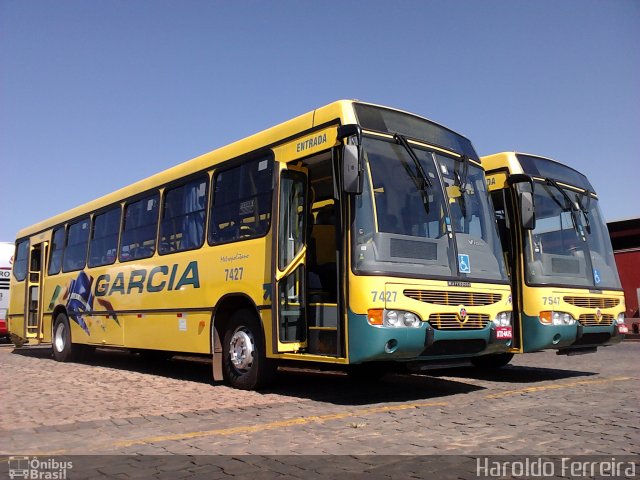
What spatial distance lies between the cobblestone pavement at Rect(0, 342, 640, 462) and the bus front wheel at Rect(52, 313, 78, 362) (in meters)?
2.80

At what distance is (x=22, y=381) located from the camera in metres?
9.98

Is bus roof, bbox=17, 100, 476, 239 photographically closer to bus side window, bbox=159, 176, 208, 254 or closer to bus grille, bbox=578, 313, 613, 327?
bus side window, bbox=159, 176, 208, 254

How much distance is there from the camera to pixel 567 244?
30.8 ft

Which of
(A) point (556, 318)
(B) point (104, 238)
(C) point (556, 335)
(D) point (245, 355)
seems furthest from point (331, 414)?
(B) point (104, 238)

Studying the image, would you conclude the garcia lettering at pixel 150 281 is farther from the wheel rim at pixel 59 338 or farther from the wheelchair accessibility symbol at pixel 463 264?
the wheelchair accessibility symbol at pixel 463 264

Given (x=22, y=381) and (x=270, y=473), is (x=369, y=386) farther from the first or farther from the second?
(x=22, y=381)

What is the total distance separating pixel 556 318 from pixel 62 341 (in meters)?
10.8

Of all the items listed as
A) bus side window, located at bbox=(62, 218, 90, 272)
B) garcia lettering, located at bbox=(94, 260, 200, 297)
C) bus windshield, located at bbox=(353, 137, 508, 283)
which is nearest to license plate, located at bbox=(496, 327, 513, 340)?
bus windshield, located at bbox=(353, 137, 508, 283)

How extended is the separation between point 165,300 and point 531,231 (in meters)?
5.89

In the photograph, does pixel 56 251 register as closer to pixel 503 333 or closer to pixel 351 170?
pixel 351 170

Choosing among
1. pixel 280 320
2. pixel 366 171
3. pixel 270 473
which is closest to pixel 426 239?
pixel 366 171

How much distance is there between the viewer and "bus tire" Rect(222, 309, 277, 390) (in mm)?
7902

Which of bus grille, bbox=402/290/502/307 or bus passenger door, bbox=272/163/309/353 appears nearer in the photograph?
bus grille, bbox=402/290/502/307

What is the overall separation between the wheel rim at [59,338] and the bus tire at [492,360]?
30.3 ft
